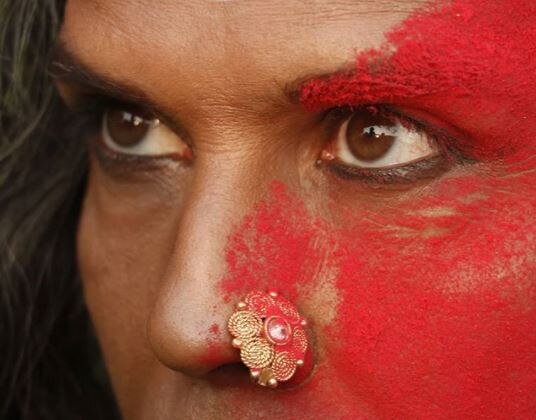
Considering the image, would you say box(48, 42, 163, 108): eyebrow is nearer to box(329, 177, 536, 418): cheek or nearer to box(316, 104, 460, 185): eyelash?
box(316, 104, 460, 185): eyelash

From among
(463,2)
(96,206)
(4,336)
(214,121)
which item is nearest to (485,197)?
(463,2)

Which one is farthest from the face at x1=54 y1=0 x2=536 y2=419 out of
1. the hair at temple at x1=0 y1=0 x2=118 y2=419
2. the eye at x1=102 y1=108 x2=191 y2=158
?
the hair at temple at x1=0 y1=0 x2=118 y2=419

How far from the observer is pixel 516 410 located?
1.71 meters

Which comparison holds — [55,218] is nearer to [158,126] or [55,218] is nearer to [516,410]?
[158,126]

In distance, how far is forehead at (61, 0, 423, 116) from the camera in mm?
1666

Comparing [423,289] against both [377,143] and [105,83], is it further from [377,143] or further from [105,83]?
[105,83]

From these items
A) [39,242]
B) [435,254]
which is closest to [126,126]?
[39,242]

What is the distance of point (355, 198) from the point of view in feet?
5.80

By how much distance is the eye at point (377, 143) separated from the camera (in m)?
1.74

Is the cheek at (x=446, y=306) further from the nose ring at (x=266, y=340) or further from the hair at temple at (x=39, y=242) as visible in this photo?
the hair at temple at (x=39, y=242)

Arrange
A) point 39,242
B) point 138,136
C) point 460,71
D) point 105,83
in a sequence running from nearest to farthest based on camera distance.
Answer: point 460,71
point 105,83
point 138,136
point 39,242

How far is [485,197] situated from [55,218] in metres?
1.07

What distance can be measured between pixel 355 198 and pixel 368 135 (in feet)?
0.31

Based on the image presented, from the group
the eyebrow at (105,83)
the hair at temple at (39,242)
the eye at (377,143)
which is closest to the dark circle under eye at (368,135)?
the eye at (377,143)
